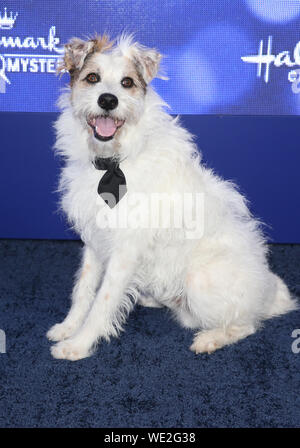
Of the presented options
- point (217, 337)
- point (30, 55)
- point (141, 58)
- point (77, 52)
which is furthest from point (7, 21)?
point (217, 337)

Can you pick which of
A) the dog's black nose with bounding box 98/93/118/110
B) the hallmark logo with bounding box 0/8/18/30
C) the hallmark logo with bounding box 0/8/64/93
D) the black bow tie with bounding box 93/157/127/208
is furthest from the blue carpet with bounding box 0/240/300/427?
the hallmark logo with bounding box 0/8/18/30

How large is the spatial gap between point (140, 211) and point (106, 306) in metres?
0.57

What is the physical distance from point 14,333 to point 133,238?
3.33ft

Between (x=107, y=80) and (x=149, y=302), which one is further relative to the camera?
(x=149, y=302)

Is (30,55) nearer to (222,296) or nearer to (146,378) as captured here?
(222,296)

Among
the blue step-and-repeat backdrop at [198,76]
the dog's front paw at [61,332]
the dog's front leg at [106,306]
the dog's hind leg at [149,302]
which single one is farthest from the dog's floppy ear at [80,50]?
the blue step-and-repeat backdrop at [198,76]

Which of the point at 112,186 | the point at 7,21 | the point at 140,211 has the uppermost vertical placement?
the point at 7,21

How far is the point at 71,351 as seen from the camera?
9.52ft

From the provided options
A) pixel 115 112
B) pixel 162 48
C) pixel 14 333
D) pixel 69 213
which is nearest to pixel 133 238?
pixel 69 213

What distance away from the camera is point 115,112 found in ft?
9.03

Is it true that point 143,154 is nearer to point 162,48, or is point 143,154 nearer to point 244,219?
point 244,219

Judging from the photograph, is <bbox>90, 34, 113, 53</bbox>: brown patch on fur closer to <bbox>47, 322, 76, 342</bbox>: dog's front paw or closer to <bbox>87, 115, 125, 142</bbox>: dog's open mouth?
<bbox>87, 115, 125, 142</bbox>: dog's open mouth

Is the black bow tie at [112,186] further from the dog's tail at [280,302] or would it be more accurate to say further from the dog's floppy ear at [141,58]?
the dog's tail at [280,302]

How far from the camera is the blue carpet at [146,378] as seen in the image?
2.43 metres
